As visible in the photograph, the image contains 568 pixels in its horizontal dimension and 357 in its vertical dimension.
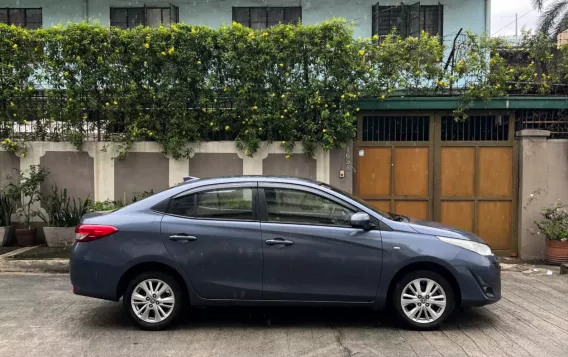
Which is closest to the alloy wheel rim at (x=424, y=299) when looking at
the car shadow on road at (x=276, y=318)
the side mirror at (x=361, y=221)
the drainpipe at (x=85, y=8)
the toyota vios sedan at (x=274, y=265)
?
the toyota vios sedan at (x=274, y=265)

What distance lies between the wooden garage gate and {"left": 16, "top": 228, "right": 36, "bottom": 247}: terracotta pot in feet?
21.0

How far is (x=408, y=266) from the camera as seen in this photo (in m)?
5.19

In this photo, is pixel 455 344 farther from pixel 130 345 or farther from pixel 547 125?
pixel 547 125

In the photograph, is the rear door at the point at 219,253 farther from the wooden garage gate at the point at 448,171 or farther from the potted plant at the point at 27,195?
the potted plant at the point at 27,195

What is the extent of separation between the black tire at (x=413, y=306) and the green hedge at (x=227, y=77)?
170 inches

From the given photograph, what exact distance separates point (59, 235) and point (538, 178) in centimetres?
917

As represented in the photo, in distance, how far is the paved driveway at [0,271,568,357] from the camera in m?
4.74

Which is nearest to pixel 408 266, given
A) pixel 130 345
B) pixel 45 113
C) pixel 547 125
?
pixel 130 345

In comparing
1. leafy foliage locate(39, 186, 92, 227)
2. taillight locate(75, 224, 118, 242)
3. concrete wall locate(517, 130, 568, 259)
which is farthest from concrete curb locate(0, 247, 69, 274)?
concrete wall locate(517, 130, 568, 259)

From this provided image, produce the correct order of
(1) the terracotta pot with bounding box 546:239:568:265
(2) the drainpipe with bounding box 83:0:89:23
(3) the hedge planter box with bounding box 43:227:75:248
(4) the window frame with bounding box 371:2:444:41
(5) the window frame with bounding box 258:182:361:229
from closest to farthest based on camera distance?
(5) the window frame with bounding box 258:182:361:229
(1) the terracotta pot with bounding box 546:239:568:265
(3) the hedge planter box with bounding box 43:227:75:248
(4) the window frame with bounding box 371:2:444:41
(2) the drainpipe with bounding box 83:0:89:23

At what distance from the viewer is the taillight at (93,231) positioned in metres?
5.19

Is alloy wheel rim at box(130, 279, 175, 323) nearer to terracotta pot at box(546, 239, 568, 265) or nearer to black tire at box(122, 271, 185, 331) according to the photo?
black tire at box(122, 271, 185, 331)

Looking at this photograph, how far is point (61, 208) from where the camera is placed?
31.5 ft

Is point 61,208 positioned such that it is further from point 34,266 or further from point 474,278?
point 474,278
